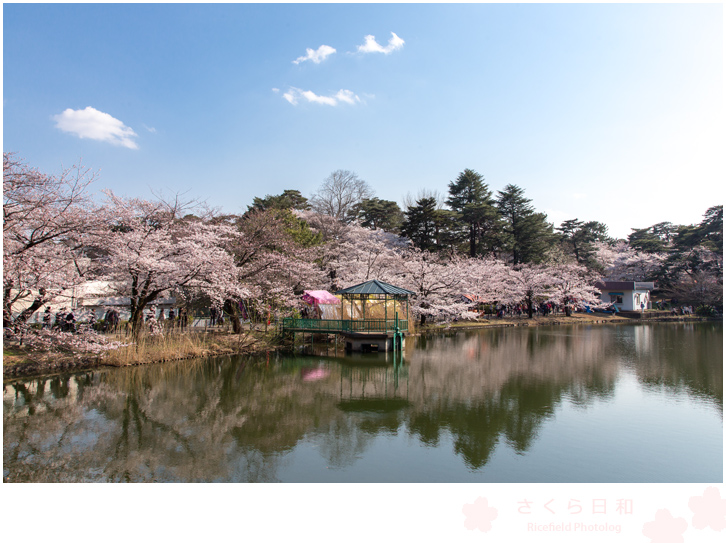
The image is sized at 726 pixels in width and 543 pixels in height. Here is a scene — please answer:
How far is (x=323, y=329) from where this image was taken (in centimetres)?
2120

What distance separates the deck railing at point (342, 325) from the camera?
66.6 feet

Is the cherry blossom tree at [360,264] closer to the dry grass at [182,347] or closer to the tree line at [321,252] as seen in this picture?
the tree line at [321,252]

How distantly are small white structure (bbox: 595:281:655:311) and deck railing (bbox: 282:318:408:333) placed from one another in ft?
121

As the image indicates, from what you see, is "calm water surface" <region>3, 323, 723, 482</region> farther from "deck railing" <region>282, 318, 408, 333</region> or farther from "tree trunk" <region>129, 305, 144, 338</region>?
"deck railing" <region>282, 318, 408, 333</region>

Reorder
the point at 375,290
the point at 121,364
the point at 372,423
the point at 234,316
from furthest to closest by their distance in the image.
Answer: the point at 234,316, the point at 375,290, the point at 121,364, the point at 372,423

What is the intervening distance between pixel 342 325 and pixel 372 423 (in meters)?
10.8

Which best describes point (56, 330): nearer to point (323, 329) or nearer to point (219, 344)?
point (219, 344)

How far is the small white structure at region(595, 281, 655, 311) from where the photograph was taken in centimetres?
4750

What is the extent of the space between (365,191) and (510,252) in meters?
16.7

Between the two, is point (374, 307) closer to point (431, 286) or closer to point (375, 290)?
point (375, 290)

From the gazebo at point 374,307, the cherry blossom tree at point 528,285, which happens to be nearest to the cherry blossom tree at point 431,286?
the gazebo at point 374,307

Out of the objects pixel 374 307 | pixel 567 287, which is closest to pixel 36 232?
pixel 374 307

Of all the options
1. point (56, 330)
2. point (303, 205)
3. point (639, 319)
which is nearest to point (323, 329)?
point (56, 330)

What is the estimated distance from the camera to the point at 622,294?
4784 centimetres
